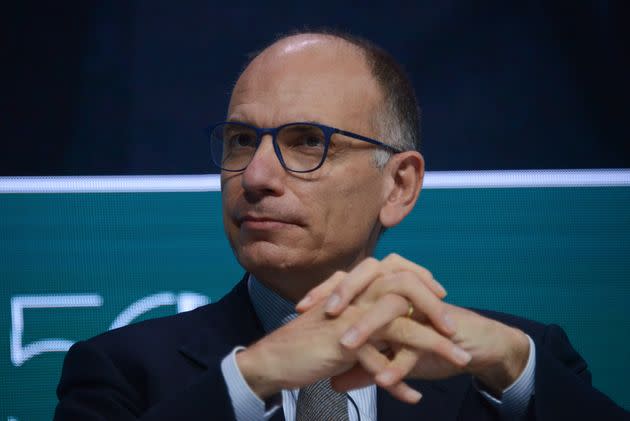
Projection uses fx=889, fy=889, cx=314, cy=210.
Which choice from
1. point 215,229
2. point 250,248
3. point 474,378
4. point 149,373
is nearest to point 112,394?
point 149,373

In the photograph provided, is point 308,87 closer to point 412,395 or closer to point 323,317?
point 323,317

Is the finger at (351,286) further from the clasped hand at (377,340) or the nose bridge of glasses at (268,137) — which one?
the nose bridge of glasses at (268,137)

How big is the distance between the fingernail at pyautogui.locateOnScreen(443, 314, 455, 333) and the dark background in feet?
3.95

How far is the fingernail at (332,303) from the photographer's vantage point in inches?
58.6

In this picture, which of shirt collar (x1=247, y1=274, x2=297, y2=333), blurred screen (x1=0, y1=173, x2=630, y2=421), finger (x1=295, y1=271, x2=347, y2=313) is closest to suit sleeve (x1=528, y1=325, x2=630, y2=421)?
finger (x1=295, y1=271, x2=347, y2=313)

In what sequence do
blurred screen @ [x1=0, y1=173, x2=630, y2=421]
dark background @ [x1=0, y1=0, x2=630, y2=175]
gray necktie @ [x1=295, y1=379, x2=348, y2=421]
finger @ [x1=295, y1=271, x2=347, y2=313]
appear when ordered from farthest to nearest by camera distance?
dark background @ [x1=0, y1=0, x2=630, y2=175] < blurred screen @ [x1=0, y1=173, x2=630, y2=421] < gray necktie @ [x1=295, y1=379, x2=348, y2=421] < finger @ [x1=295, y1=271, x2=347, y2=313]

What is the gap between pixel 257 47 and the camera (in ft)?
8.77

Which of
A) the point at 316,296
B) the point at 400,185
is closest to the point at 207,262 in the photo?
the point at 400,185

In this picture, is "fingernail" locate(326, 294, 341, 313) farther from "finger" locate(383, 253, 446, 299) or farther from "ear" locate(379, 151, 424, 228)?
"ear" locate(379, 151, 424, 228)

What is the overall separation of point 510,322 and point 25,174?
4.75ft

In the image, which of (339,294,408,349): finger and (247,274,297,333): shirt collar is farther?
(247,274,297,333): shirt collar

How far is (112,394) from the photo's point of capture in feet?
5.54

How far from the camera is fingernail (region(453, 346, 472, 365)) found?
150 cm

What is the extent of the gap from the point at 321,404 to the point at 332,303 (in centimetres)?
31
